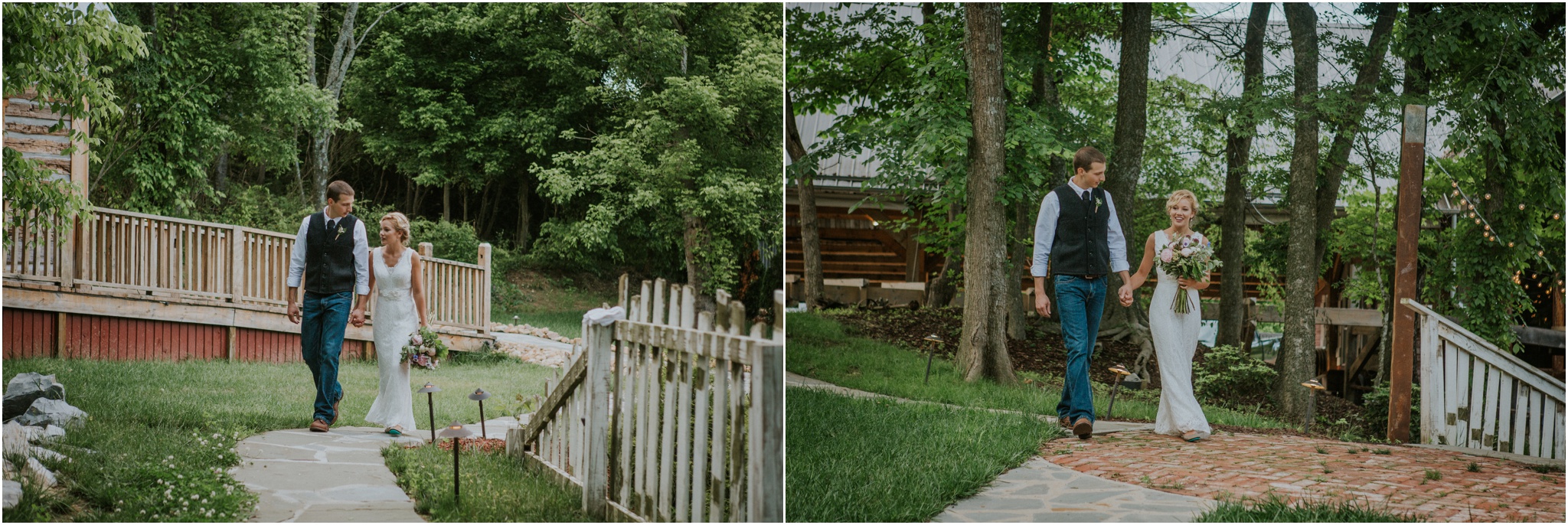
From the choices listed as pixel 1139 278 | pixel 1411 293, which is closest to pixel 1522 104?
pixel 1411 293

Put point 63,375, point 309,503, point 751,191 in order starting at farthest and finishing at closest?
point 751,191 → point 63,375 → point 309,503

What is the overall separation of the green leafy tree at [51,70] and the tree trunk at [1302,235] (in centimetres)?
712

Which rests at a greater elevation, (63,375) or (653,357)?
(653,357)

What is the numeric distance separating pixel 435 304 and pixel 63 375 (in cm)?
247

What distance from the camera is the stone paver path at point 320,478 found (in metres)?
3.33

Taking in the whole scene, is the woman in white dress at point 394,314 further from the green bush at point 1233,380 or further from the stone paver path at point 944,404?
the green bush at point 1233,380

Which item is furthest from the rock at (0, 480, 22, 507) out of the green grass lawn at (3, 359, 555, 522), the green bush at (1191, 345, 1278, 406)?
the green bush at (1191, 345, 1278, 406)

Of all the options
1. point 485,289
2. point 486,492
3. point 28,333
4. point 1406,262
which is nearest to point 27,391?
point 28,333

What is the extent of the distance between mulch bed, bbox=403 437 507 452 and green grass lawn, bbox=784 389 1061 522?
4.29 ft

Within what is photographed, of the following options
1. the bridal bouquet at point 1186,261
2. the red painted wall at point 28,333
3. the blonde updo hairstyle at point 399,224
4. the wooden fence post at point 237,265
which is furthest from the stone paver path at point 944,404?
the red painted wall at point 28,333

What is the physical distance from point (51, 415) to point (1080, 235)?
4.44 meters

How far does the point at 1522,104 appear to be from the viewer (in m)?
6.45

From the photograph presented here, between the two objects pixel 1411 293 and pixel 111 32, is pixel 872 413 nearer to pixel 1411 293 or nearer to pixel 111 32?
pixel 1411 293

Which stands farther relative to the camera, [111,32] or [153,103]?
[153,103]
